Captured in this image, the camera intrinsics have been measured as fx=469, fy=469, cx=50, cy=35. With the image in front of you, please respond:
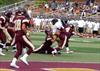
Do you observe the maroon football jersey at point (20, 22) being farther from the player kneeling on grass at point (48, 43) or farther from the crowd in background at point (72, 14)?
the crowd in background at point (72, 14)

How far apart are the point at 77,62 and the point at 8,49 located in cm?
496

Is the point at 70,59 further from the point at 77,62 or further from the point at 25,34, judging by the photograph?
the point at 25,34

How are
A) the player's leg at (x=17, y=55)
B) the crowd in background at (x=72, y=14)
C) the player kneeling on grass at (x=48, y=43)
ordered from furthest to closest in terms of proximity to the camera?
1. the crowd in background at (x=72, y=14)
2. the player kneeling on grass at (x=48, y=43)
3. the player's leg at (x=17, y=55)

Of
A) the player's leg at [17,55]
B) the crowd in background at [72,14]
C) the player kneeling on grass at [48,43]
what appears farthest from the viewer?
the crowd in background at [72,14]

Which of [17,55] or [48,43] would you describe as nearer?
[17,55]

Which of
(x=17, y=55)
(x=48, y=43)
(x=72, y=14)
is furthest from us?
(x=72, y=14)

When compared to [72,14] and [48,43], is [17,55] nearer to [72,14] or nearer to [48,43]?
[48,43]

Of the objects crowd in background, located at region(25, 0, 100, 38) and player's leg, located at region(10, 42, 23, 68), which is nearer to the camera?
player's leg, located at region(10, 42, 23, 68)

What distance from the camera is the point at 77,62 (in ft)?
55.8

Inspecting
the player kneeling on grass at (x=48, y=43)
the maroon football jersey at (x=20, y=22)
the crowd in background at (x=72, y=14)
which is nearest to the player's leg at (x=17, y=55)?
the maroon football jersey at (x=20, y=22)

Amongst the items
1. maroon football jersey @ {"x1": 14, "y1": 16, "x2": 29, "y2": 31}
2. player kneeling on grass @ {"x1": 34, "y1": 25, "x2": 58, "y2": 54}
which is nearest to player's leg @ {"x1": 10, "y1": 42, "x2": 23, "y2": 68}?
maroon football jersey @ {"x1": 14, "y1": 16, "x2": 29, "y2": 31}

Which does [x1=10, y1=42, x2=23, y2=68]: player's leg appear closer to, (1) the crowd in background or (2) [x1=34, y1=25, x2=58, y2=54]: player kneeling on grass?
(2) [x1=34, y1=25, x2=58, y2=54]: player kneeling on grass

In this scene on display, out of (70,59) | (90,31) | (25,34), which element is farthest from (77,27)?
A: (25,34)

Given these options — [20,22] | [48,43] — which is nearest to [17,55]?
[20,22]
